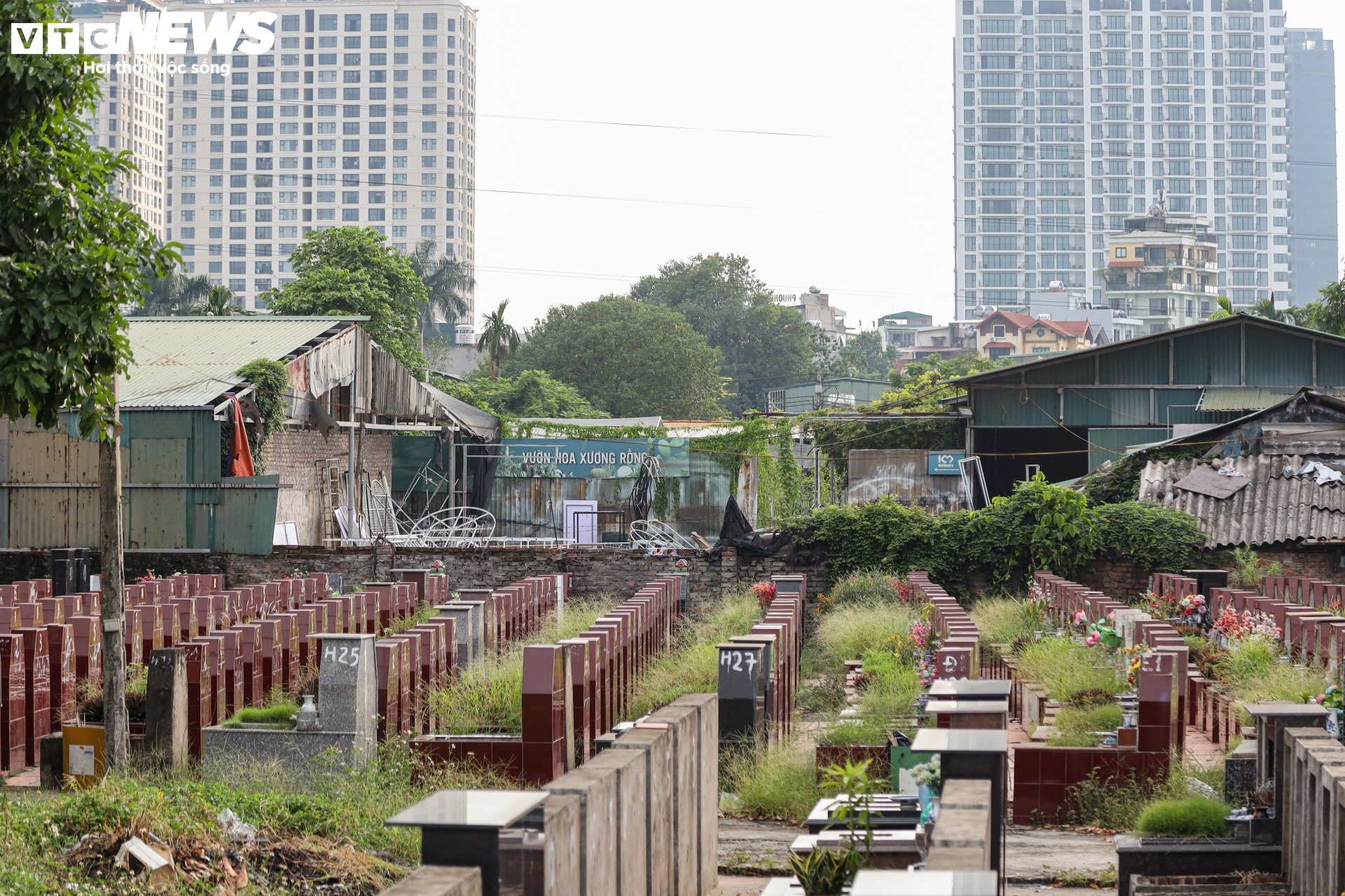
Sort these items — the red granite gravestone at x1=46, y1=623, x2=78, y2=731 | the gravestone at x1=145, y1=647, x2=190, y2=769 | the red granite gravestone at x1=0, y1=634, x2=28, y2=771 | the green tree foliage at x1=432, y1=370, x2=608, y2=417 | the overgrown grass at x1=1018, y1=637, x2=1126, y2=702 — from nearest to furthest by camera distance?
the gravestone at x1=145, y1=647, x2=190, y2=769 → the red granite gravestone at x1=0, y1=634, x2=28, y2=771 → the overgrown grass at x1=1018, y1=637, x2=1126, y2=702 → the red granite gravestone at x1=46, y1=623, x2=78, y2=731 → the green tree foliage at x1=432, y1=370, x2=608, y2=417

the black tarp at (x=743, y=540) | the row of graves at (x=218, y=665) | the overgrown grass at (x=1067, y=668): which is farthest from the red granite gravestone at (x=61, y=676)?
the black tarp at (x=743, y=540)

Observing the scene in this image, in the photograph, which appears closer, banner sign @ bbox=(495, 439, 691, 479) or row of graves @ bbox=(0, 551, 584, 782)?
row of graves @ bbox=(0, 551, 584, 782)

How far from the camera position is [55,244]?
31.6 feet

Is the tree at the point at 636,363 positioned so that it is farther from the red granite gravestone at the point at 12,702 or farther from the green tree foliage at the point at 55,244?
the green tree foliage at the point at 55,244

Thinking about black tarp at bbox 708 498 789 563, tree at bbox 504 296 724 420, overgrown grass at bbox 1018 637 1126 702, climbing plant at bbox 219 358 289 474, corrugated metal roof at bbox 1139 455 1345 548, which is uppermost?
tree at bbox 504 296 724 420

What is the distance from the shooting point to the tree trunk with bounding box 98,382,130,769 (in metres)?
12.8

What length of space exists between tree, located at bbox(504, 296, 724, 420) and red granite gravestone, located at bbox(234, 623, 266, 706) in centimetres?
5075

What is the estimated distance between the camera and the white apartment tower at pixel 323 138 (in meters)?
161

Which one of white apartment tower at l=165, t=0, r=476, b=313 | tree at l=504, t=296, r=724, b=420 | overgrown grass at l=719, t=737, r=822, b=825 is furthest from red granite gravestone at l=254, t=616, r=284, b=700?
white apartment tower at l=165, t=0, r=476, b=313

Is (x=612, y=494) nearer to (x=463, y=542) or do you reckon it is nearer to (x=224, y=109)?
(x=463, y=542)

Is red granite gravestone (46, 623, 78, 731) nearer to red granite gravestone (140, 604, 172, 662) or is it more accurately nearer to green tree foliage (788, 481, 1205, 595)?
red granite gravestone (140, 604, 172, 662)

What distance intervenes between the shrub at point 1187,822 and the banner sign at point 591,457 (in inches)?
970

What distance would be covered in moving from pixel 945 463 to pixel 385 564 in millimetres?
13913

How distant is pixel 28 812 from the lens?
9.20 m
